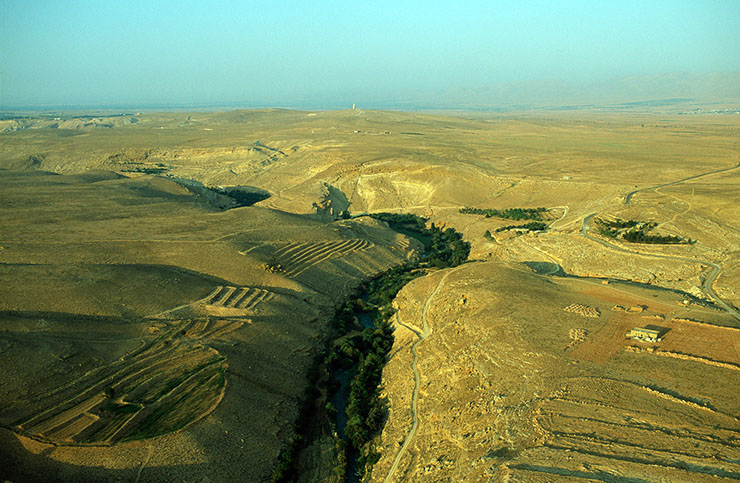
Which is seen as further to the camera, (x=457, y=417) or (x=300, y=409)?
(x=300, y=409)

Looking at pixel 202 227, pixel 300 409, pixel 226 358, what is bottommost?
pixel 300 409

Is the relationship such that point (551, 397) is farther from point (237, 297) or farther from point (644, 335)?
point (237, 297)

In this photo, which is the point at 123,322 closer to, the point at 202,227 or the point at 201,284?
the point at 201,284

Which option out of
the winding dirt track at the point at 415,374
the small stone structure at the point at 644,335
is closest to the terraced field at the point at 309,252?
the winding dirt track at the point at 415,374

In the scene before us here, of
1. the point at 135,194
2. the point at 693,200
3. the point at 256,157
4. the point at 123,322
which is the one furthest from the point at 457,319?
the point at 256,157

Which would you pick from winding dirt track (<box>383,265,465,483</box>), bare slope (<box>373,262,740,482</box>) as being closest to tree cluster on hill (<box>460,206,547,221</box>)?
winding dirt track (<box>383,265,465,483</box>)

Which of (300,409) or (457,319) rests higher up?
(457,319)

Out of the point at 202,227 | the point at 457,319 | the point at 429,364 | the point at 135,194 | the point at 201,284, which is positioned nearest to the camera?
the point at 429,364
